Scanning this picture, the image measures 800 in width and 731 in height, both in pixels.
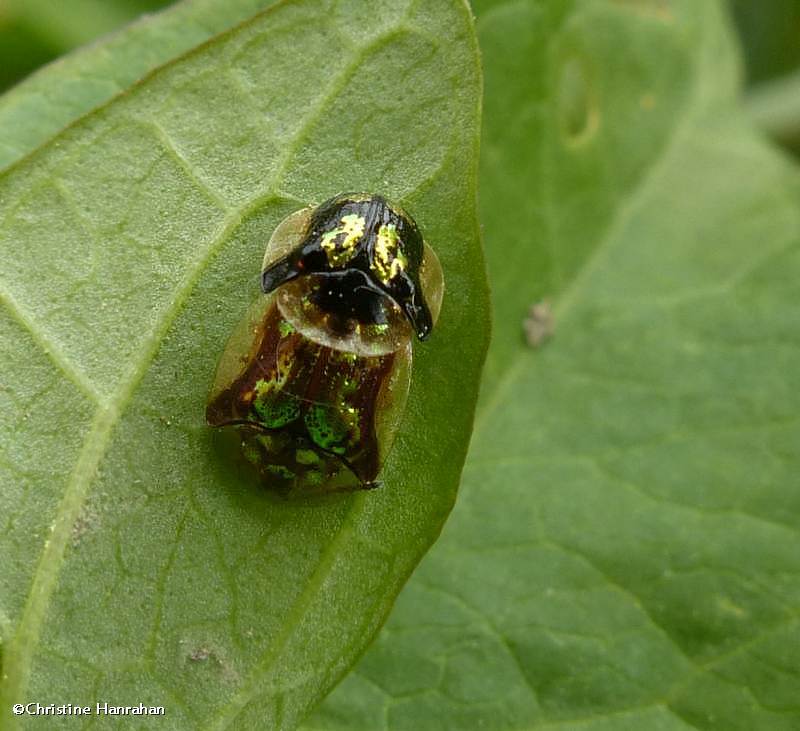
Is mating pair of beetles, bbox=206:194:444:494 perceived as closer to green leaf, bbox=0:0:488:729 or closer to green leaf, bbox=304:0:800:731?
green leaf, bbox=0:0:488:729

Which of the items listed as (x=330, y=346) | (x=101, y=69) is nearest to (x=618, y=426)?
(x=330, y=346)

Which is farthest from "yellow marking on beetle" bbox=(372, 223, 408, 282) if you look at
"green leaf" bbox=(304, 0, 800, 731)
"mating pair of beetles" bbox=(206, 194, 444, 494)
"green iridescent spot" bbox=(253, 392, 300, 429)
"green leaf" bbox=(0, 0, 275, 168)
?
"green leaf" bbox=(0, 0, 275, 168)

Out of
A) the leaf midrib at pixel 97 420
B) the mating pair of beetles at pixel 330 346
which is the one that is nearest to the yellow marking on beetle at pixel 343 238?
the mating pair of beetles at pixel 330 346

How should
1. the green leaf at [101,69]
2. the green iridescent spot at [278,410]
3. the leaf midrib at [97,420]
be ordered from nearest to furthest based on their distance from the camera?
the leaf midrib at [97,420] → the green iridescent spot at [278,410] → the green leaf at [101,69]

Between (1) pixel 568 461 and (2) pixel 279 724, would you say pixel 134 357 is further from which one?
(1) pixel 568 461

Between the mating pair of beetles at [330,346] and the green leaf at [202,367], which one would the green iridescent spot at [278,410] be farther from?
the green leaf at [202,367]

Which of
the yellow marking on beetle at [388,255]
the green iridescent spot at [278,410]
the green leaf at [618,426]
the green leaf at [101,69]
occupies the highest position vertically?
the green leaf at [101,69]
